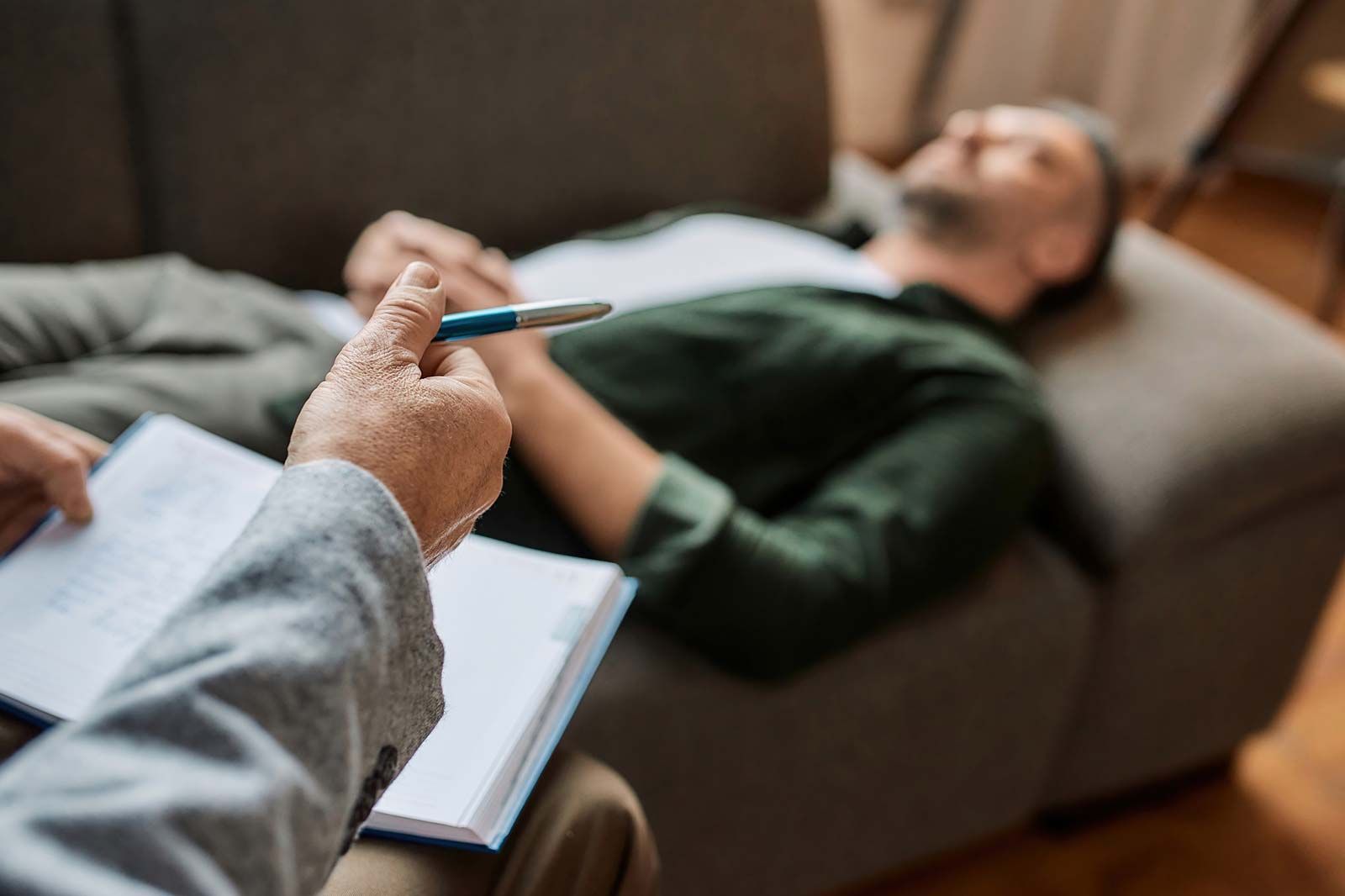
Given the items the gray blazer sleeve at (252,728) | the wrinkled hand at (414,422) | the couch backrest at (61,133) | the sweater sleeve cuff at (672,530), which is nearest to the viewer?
the gray blazer sleeve at (252,728)

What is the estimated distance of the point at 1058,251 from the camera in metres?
1.39

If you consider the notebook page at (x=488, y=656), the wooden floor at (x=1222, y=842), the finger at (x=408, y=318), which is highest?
the finger at (x=408, y=318)

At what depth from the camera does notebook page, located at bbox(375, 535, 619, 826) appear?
0.63 m

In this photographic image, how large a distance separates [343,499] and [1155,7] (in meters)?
3.15

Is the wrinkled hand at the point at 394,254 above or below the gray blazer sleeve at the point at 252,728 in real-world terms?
below

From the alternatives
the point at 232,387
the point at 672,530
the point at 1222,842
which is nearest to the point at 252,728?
the point at 672,530

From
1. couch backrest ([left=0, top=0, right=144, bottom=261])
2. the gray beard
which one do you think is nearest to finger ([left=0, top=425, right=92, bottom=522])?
couch backrest ([left=0, top=0, right=144, bottom=261])

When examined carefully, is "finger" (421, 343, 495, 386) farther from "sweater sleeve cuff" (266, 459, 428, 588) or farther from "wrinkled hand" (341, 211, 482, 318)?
"wrinkled hand" (341, 211, 482, 318)

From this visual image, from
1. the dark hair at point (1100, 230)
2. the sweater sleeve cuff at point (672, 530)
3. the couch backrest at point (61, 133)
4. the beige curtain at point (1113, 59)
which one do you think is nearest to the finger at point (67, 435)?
the sweater sleeve cuff at point (672, 530)

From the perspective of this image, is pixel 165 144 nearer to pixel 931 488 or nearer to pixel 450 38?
pixel 450 38

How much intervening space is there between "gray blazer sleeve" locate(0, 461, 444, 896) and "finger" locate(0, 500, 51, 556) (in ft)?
1.25

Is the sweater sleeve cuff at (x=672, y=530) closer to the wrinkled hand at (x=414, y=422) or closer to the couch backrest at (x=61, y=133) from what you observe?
the wrinkled hand at (x=414, y=422)

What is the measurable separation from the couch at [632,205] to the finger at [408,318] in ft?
1.59

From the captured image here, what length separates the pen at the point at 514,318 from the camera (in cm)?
60
